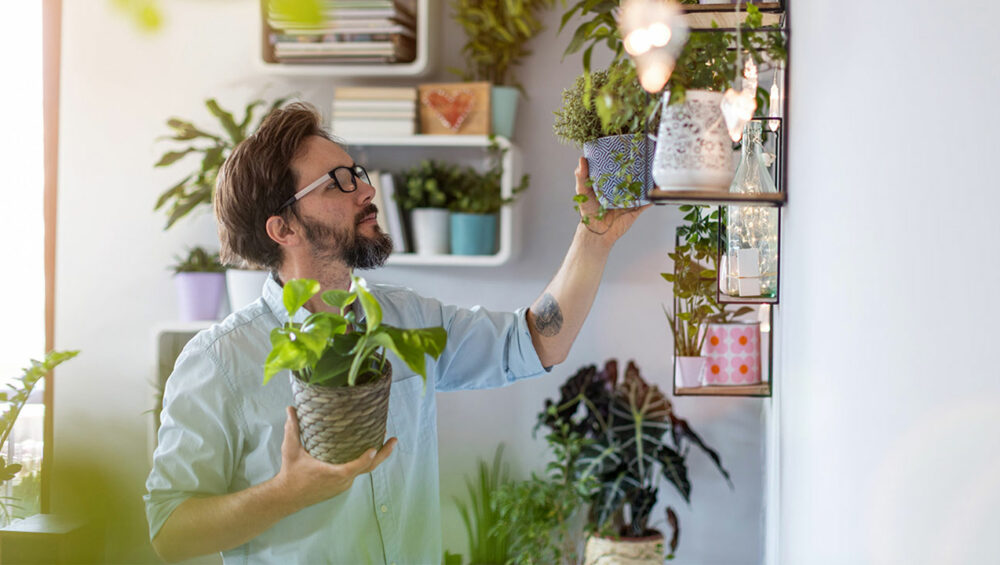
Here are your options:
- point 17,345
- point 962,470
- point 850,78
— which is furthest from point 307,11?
point 17,345

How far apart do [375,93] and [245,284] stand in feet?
2.23

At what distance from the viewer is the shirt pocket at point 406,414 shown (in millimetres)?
1531

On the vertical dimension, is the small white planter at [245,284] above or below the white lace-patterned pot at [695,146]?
below

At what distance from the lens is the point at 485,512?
2.54 m

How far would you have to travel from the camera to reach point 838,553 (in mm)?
688

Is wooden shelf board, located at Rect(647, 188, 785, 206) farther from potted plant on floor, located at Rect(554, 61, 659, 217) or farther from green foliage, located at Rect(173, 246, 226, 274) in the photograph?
green foliage, located at Rect(173, 246, 226, 274)

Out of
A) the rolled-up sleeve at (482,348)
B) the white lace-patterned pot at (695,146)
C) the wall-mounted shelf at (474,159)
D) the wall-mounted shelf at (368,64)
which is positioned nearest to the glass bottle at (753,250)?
the white lace-patterned pot at (695,146)

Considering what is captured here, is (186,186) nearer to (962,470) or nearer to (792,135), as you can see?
(792,135)

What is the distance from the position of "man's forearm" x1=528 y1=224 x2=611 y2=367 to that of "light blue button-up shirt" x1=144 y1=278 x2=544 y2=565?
3 centimetres

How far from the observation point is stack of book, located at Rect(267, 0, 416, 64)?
2.36 metres

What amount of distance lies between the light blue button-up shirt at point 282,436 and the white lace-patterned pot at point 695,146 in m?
0.74

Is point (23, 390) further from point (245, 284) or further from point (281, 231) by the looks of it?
point (281, 231)

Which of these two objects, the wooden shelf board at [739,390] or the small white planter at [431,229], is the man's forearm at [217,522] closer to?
the wooden shelf board at [739,390]

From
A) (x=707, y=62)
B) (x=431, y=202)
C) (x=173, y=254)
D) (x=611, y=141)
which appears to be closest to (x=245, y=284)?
(x=173, y=254)
